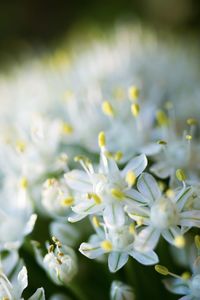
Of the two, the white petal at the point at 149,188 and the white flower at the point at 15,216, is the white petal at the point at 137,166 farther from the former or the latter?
the white flower at the point at 15,216

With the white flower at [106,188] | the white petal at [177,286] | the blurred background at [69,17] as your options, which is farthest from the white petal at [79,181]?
the blurred background at [69,17]

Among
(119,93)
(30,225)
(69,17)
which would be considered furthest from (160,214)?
(69,17)

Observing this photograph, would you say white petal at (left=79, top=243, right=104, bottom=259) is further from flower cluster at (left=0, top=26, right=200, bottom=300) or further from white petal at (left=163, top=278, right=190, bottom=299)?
white petal at (left=163, top=278, right=190, bottom=299)

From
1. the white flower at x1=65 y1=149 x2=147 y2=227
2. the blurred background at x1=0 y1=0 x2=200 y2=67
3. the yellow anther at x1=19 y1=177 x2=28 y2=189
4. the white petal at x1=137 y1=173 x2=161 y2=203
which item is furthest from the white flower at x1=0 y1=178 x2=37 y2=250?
the blurred background at x1=0 y1=0 x2=200 y2=67

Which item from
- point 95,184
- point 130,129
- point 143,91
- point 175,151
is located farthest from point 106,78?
point 95,184

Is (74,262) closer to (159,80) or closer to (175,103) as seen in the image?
(175,103)

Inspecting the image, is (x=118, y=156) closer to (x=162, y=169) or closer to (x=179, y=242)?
(x=162, y=169)
